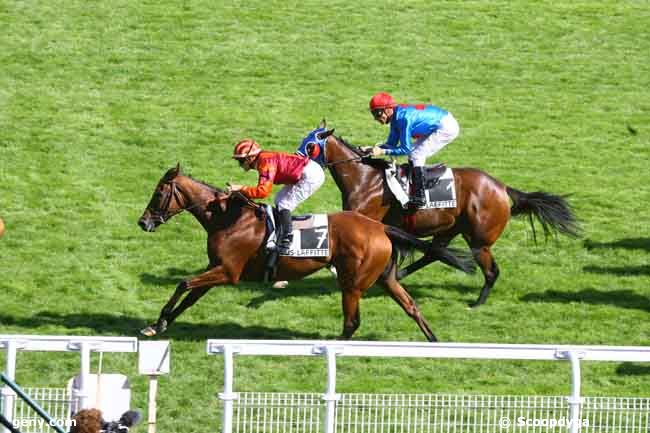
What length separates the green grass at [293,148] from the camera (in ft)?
34.4

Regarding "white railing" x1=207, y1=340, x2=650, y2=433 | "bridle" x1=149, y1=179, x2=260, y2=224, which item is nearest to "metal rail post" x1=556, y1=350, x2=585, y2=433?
"white railing" x1=207, y1=340, x2=650, y2=433

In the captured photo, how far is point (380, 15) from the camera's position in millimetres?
21219

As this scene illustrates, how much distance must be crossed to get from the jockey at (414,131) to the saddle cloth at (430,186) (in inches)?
2.5

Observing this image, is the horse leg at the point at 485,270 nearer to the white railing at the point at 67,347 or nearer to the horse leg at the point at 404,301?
the horse leg at the point at 404,301

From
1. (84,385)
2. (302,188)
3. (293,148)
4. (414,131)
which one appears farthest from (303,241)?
(293,148)

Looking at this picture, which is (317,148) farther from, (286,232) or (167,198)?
(167,198)

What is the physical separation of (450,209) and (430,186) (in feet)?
1.02

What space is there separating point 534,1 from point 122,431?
56.5 ft

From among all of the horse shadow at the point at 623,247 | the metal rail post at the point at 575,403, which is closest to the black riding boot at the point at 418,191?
the horse shadow at the point at 623,247

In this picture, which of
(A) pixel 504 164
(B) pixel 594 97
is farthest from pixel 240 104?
(B) pixel 594 97

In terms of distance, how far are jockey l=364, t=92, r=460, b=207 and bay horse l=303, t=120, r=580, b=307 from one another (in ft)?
0.58

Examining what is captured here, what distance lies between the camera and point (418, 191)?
11242mm

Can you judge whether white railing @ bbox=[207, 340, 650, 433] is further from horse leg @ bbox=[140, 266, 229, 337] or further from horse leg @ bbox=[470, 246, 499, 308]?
horse leg @ bbox=[470, 246, 499, 308]

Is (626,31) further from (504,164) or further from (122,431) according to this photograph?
(122,431)
